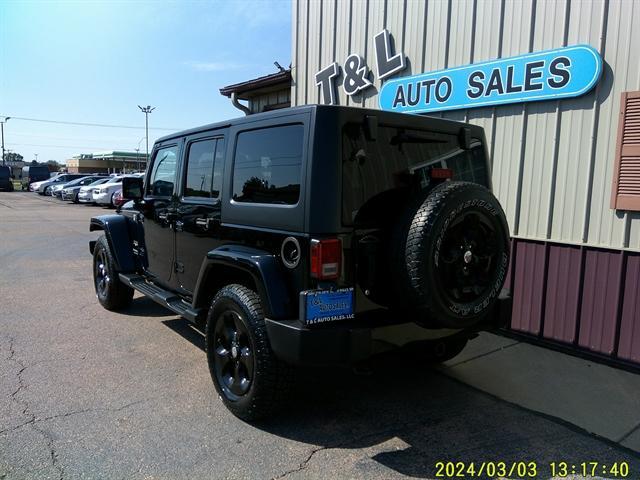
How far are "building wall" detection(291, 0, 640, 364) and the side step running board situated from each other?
3.22 metres

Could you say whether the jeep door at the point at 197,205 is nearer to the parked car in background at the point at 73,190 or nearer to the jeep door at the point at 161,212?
the jeep door at the point at 161,212

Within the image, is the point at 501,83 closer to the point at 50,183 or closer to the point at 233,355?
the point at 233,355

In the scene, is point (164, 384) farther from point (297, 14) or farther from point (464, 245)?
point (297, 14)

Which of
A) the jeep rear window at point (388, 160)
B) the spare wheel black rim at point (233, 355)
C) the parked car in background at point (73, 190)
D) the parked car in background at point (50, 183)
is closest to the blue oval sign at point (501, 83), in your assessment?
the jeep rear window at point (388, 160)

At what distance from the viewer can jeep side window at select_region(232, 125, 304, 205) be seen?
3027mm

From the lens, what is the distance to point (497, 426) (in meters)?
3.32

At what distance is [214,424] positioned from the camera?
3.26m

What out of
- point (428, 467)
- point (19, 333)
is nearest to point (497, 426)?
point (428, 467)

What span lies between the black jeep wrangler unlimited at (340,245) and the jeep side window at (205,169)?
4.3 inches

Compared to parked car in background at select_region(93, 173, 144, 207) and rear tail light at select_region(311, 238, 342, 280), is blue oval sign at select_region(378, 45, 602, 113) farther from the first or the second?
parked car in background at select_region(93, 173, 144, 207)

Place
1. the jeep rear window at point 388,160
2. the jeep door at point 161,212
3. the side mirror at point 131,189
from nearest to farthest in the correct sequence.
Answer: the jeep rear window at point 388,160 → the jeep door at point 161,212 → the side mirror at point 131,189

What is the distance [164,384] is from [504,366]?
2.87 metres

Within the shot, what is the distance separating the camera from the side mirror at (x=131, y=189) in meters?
5.38

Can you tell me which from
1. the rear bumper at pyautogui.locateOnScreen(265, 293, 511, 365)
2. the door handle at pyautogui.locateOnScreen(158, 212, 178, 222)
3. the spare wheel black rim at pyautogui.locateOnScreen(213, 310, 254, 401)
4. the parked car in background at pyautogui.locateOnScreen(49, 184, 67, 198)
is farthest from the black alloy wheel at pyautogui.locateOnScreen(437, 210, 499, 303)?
the parked car in background at pyautogui.locateOnScreen(49, 184, 67, 198)
